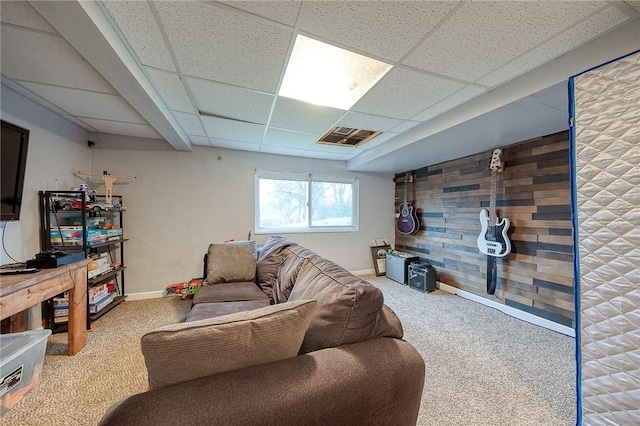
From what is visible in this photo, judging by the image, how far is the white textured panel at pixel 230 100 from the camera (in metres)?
1.82

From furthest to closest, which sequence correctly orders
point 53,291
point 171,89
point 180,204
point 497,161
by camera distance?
point 180,204 → point 497,161 → point 171,89 → point 53,291

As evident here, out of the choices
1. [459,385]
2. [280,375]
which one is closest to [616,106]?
[459,385]

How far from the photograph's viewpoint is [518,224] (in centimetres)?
261

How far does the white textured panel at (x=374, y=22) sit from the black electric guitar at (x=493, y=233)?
211 cm

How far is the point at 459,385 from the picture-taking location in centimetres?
156

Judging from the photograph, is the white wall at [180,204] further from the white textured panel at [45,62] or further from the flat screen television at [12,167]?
the white textured panel at [45,62]

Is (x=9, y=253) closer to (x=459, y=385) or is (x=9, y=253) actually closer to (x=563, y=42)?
(x=459, y=385)

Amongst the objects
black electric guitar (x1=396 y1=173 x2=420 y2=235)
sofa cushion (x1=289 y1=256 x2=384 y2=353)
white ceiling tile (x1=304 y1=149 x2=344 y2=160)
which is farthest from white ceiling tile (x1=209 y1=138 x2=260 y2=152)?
sofa cushion (x1=289 y1=256 x2=384 y2=353)

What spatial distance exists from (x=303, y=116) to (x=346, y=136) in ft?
2.81

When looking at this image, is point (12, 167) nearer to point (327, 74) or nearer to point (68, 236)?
point (68, 236)

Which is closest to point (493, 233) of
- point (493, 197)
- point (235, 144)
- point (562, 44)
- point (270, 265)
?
point (493, 197)

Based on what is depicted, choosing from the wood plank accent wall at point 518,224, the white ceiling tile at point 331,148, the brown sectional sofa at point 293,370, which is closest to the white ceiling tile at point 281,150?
the white ceiling tile at point 331,148

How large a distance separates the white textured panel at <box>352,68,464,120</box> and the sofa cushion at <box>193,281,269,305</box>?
1.91 m

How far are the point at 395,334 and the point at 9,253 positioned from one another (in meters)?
2.99
